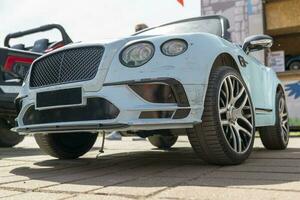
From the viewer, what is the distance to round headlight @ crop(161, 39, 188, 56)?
3.59m

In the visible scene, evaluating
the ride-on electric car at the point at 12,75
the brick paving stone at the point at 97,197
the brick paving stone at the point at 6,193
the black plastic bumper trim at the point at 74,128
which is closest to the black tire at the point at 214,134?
the black plastic bumper trim at the point at 74,128

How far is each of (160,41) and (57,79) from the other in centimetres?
92

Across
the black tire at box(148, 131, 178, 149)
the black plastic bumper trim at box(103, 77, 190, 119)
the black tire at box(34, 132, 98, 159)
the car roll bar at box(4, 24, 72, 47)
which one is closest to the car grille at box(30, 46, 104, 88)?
the black plastic bumper trim at box(103, 77, 190, 119)

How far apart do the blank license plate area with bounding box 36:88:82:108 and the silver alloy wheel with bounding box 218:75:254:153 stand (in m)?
1.09

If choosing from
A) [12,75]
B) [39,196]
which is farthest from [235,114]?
[12,75]

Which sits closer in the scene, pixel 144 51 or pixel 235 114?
pixel 144 51

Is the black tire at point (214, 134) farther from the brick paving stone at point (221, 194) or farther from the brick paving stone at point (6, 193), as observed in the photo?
the brick paving stone at point (6, 193)

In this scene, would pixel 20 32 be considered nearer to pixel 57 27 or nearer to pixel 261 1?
pixel 57 27

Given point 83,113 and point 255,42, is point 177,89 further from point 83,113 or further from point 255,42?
point 255,42

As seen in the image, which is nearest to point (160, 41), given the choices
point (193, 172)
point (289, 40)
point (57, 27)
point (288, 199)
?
point (193, 172)

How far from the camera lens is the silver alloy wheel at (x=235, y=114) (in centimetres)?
383

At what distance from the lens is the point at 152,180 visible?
318cm

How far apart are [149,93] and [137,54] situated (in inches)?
13.2

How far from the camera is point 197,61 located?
3.62 meters
